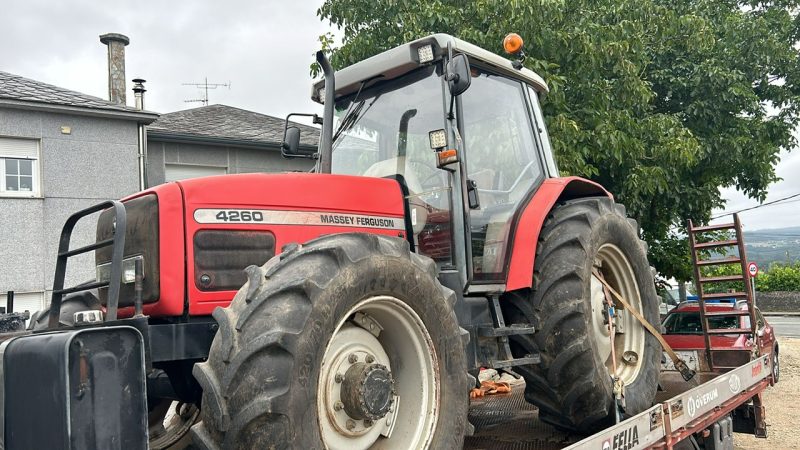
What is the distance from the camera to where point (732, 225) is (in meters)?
A: 6.11

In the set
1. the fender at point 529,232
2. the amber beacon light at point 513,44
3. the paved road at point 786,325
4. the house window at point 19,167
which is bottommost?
the paved road at point 786,325

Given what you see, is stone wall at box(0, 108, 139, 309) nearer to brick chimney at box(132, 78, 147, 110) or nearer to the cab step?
brick chimney at box(132, 78, 147, 110)

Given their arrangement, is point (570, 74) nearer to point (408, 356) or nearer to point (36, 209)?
point (408, 356)

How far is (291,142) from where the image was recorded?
4.54 m

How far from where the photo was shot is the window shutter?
11.3 metres

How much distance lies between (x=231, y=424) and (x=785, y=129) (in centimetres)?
1152

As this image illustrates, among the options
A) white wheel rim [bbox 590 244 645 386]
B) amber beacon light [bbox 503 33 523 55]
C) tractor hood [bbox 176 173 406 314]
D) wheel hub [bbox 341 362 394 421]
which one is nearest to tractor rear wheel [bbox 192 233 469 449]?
wheel hub [bbox 341 362 394 421]

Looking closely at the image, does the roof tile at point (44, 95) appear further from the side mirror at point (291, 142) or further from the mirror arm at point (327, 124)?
the mirror arm at point (327, 124)

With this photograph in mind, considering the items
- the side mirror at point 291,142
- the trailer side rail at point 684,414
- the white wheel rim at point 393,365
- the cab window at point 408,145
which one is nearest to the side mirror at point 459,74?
the cab window at point 408,145

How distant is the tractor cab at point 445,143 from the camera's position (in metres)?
3.74

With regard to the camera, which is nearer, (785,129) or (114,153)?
(785,129)

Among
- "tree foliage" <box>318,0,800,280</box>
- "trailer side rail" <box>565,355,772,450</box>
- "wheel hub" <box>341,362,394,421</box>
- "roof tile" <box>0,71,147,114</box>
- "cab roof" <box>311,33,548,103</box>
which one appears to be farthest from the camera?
"roof tile" <box>0,71,147,114</box>

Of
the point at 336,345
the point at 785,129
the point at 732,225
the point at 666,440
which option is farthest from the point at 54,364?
the point at 785,129

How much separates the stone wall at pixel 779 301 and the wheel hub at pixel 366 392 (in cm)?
2879
